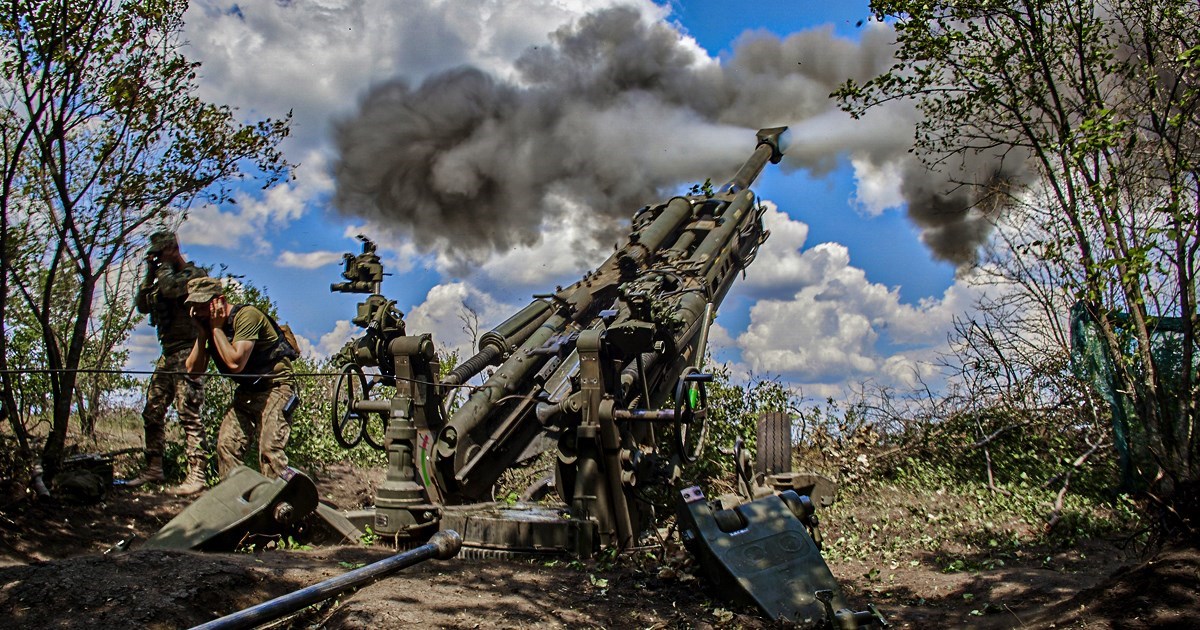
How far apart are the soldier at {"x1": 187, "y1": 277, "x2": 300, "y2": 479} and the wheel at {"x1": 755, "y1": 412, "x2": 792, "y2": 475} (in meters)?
4.46

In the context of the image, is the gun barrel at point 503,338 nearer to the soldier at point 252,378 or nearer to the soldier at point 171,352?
the soldier at point 252,378

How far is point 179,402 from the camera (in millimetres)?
8133

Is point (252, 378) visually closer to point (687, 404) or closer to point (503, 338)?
point (503, 338)

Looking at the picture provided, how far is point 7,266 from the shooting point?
23.5 feet

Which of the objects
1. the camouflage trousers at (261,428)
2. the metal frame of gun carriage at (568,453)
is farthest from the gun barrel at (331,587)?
the camouflage trousers at (261,428)

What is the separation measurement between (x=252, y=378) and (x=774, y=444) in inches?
195

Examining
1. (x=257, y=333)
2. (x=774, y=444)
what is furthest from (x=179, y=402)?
(x=774, y=444)

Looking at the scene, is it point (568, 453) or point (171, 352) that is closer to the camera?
point (568, 453)

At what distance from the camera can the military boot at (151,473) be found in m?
8.24

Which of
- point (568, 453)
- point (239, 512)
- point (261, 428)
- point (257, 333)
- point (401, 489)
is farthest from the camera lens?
point (261, 428)

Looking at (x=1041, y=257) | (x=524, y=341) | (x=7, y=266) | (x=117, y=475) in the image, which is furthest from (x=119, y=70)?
(x=1041, y=257)

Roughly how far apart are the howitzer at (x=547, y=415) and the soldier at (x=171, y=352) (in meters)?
1.41

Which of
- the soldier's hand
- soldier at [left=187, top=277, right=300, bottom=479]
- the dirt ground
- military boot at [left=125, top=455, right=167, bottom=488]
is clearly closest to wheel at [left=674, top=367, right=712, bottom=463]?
the dirt ground

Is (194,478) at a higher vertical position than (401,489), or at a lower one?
higher
